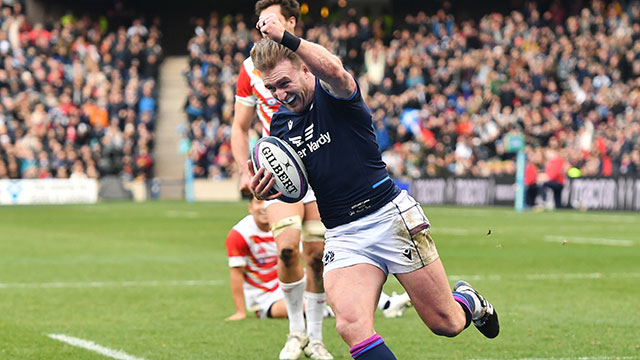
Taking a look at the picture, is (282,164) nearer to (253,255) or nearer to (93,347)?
(93,347)

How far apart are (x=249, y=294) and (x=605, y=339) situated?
3.32 meters

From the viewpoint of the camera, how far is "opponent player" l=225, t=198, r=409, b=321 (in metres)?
9.16

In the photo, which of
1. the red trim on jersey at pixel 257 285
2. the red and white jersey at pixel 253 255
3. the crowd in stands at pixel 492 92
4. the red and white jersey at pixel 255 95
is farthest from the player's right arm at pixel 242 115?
the crowd in stands at pixel 492 92

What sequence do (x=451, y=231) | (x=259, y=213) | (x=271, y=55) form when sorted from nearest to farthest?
1. (x=271, y=55)
2. (x=259, y=213)
3. (x=451, y=231)

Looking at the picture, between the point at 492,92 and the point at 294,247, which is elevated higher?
the point at 492,92

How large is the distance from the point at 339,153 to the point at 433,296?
0.92 metres

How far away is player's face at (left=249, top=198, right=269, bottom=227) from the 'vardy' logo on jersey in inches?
145

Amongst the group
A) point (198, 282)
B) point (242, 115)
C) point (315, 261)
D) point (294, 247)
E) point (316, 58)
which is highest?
point (316, 58)

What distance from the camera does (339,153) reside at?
532 cm

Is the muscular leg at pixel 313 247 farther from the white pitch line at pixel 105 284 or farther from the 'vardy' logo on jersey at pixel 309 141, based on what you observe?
the white pitch line at pixel 105 284

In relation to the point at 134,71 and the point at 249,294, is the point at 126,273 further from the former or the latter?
the point at 134,71

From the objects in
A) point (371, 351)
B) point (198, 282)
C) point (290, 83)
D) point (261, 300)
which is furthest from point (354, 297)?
point (198, 282)

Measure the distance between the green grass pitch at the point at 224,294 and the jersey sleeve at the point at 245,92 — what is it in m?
1.87

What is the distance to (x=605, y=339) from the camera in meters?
7.72
